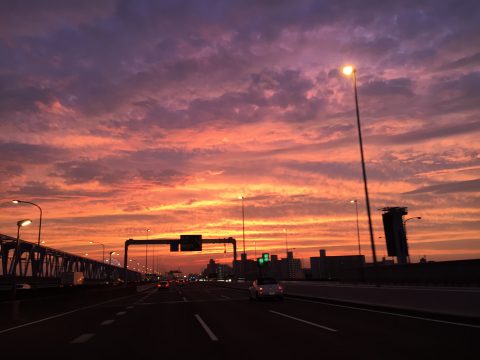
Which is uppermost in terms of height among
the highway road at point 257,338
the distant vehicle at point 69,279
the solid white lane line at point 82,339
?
the distant vehicle at point 69,279

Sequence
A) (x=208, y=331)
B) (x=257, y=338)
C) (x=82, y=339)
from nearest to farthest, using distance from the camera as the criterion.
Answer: (x=257, y=338) < (x=82, y=339) < (x=208, y=331)

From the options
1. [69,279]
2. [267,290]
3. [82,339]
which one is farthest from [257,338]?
[69,279]

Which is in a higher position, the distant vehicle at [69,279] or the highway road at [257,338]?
the distant vehicle at [69,279]

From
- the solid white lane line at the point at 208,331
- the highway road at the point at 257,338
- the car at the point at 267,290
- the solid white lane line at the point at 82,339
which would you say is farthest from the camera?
the car at the point at 267,290

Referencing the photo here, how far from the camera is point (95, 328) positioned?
48.7 feet

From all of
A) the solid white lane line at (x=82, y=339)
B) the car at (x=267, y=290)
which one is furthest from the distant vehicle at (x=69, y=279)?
the solid white lane line at (x=82, y=339)

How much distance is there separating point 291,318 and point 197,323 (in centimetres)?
347

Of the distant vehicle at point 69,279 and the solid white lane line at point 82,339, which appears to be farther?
the distant vehicle at point 69,279

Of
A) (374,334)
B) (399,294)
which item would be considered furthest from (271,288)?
(374,334)

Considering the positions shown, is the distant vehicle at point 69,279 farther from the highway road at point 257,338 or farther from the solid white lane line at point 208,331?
the solid white lane line at point 208,331

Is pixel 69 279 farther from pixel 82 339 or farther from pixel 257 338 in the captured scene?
pixel 257 338

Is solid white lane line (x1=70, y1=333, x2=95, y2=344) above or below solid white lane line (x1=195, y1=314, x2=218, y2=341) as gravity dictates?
above

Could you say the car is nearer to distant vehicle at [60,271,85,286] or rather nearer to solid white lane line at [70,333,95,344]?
solid white lane line at [70,333,95,344]

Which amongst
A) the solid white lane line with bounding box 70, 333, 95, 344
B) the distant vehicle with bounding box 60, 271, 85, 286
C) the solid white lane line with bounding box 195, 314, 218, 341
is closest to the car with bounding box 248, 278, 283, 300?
the solid white lane line with bounding box 195, 314, 218, 341
